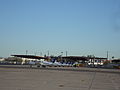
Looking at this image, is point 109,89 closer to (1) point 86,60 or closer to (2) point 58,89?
(2) point 58,89

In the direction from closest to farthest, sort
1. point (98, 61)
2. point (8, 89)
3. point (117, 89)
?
point (8, 89)
point (117, 89)
point (98, 61)

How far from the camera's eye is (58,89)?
1809cm

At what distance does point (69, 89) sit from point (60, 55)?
164781mm

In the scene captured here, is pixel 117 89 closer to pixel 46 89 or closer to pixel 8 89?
pixel 46 89

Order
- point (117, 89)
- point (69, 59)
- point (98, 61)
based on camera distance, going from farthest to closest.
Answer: point (98, 61) → point (69, 59) → point (117, 89)

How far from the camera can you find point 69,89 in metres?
18.4

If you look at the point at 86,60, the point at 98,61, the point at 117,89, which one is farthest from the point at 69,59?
the point at 117,89

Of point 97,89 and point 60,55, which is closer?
point 97,89

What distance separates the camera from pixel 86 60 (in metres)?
172

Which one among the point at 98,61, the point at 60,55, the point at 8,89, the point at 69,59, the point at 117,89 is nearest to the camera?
the point at 8,89

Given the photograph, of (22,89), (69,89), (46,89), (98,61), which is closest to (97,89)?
(69,89)

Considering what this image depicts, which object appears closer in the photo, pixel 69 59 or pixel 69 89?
pixel 69 89

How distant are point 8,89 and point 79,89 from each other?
15.3ft

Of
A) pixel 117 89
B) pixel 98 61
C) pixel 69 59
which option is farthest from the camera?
pixel 98 61
